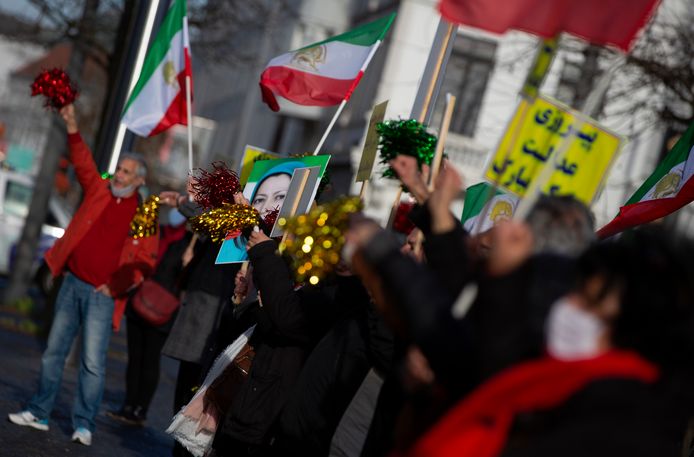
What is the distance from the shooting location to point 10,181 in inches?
818

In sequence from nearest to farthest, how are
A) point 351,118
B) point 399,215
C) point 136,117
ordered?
point 399,215, point 136,117, point 351,118

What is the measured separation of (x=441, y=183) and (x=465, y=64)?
23.8 metres

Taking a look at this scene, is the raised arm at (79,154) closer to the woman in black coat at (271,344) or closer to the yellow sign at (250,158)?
the yellow sign at (250,158)

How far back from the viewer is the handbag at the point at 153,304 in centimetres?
977

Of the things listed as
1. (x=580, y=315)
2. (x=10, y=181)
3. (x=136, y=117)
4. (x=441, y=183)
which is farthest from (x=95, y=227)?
(x=10, y=181)

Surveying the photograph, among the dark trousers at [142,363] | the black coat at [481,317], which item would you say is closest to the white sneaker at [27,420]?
the dark trousers at [142,363]

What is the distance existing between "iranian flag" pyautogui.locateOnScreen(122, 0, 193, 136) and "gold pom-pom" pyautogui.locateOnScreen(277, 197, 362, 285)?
15.2 ft

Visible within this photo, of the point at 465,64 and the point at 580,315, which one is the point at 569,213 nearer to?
the point at 580,315

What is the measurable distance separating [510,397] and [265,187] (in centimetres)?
399

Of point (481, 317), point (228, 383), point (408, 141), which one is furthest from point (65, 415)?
point (481, 317)

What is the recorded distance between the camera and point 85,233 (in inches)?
330

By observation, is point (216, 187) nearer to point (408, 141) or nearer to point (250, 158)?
point (250, 158)

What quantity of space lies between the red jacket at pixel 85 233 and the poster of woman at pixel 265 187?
1468 millimetres

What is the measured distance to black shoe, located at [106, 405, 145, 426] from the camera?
388 inches
